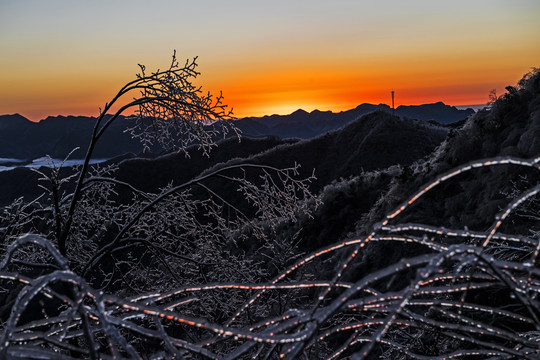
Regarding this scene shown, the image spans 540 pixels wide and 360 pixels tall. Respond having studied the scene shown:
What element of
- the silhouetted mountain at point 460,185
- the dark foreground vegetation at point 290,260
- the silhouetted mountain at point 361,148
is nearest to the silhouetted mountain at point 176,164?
the silhouetted mountain at point 361,148

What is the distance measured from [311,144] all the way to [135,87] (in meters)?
50.6

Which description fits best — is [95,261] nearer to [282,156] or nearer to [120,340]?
[120,340]

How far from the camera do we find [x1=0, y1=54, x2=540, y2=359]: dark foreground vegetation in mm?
1561

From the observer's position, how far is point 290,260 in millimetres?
17219

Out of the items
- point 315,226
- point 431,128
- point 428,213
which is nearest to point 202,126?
point 428,213

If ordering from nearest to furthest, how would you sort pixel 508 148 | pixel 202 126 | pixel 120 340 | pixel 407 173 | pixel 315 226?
1. pixel 120 340
2. pixel 202 126
3. pixel 508 148
4. pixel 407 173
5. pixel 315 226

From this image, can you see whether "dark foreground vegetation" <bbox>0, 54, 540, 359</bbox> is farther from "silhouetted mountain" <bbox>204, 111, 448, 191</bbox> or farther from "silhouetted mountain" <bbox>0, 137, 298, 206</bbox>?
"silhouetted mountain" <bbox>0, 137, 298, 206</bbox>

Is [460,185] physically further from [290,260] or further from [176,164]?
[176,164]

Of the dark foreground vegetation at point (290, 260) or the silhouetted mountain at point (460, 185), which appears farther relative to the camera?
the silhouetted mountain at point (460, 185)

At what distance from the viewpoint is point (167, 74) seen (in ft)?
23.0

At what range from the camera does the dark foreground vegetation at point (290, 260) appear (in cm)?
156

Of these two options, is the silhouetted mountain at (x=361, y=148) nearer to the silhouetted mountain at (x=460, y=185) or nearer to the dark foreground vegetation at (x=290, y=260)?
the silhouetted mountain at (x=460, y=185)

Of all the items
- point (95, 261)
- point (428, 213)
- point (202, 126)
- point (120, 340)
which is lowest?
point (428, 213)

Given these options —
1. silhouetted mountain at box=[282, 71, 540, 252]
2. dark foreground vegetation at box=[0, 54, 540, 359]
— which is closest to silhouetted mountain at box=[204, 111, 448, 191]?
silhouetted mountain at box=[282, 71, 540, 252]
